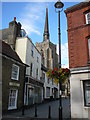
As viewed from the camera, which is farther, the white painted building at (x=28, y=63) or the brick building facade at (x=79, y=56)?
the white painted building at (x=28, y=63)

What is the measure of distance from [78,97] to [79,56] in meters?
3.32

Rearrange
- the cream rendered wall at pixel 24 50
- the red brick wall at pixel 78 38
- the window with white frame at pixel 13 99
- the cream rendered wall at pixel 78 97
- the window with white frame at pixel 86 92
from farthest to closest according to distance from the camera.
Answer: the cream rendered wall at pixel 24 50
the window with white frame at pixel 13 99
the red brick wall at pixel 78 38
the window with white frame at pixel 86 92
the cream rendered wall at pixel 78 97

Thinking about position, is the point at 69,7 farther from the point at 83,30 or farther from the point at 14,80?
the point at 14,80

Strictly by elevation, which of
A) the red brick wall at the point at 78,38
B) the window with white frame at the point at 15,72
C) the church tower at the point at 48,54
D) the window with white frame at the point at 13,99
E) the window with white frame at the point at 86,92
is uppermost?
the church tower at the point at 48,54

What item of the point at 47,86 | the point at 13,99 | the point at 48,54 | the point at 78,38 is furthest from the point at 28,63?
the point at 48,54

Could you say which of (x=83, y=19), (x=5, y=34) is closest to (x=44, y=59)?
(x=5, y=34)

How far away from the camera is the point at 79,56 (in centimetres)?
1055

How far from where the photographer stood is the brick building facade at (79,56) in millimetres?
9406

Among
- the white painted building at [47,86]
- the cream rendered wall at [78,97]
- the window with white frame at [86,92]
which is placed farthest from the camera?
the white painted building at [47,86]

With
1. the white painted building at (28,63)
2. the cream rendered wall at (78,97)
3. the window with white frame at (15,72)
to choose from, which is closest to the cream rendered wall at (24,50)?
the white painted building at (28,63)

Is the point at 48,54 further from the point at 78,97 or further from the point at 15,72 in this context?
the point at 78,97

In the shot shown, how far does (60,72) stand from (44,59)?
131 feet

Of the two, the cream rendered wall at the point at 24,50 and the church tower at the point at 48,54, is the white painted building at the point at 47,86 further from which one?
the church tower at the point at 48,54

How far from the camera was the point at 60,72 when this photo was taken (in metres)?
8.46
